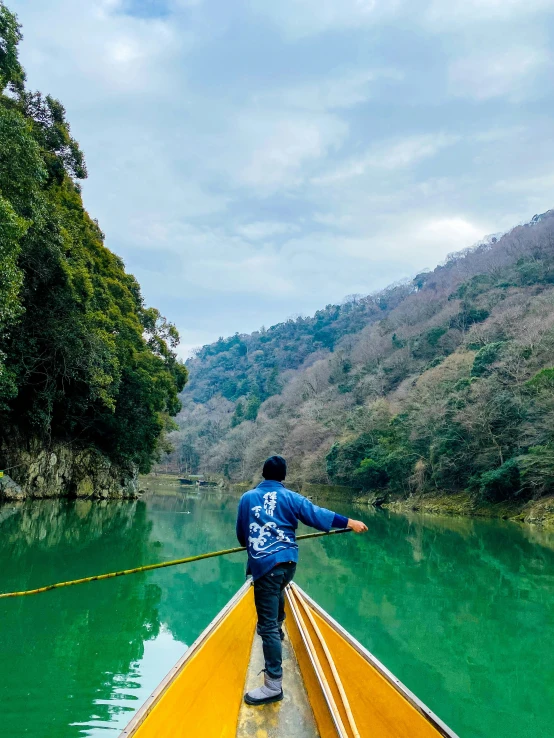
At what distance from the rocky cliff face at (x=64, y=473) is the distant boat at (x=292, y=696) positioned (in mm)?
13688

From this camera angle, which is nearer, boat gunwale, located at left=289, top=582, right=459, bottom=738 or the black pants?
boat gunwale, located at left=289, top=582, right=459, bottom=738

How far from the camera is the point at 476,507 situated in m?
22.2

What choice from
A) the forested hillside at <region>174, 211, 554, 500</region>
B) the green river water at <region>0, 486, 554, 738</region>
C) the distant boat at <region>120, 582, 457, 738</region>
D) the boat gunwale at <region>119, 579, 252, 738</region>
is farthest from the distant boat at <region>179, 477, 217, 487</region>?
the distant boat at <region>120, 582, 457, 738</region>

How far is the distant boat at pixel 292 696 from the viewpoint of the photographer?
2332mm

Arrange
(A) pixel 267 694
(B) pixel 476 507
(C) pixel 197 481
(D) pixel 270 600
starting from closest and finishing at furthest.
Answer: (A) pixel 267 694 < (D) pixel 270 600 < (B) pixel 476 507 < (C) pixel 197 481

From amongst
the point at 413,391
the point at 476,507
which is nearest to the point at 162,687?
the point at 476,507

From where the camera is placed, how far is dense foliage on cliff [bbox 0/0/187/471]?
9.15 meters

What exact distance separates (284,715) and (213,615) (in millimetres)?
3536

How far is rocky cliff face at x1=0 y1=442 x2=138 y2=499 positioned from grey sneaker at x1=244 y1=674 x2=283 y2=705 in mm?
14023

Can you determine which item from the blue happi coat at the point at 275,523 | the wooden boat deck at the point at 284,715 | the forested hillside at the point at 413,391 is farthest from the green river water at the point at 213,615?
the forested hillside at the point at 413,391

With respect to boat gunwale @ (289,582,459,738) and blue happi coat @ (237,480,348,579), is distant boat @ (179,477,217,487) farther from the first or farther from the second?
blue happi coat @ (237,480,348,579)

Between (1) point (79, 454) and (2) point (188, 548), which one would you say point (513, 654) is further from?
(1) point (79, 454)

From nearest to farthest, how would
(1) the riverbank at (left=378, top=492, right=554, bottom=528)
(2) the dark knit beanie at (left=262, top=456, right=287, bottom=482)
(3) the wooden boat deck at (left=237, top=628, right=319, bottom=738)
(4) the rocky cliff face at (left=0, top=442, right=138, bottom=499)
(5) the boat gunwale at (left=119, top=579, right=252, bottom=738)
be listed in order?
(5) the boat gunwale at (left=119, top=579, right=252, bottom=738) → (3) the wooden boat deck at (left=237, top=628, right=319, bottom=738) → (2) the dark knit beanie at (left=262, top=456, right=287, bottom=482) → (4) the rocky cliff face at (left=0, top=442, right=138, bottom=499) → (1) the riverbank at (left=378, top=492, right=554, bottom=528)

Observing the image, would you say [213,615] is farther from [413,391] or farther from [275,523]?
[413,391]
